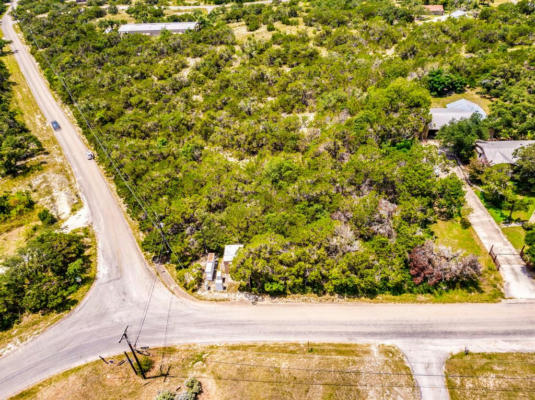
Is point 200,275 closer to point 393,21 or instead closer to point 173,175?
point 173,175

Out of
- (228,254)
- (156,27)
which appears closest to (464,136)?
(228,254)

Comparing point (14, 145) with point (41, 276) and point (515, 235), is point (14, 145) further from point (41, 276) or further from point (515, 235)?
point (515, 235)

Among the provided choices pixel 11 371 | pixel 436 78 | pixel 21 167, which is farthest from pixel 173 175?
pixel 436 78

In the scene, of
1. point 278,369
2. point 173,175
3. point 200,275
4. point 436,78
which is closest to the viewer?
point 278,369

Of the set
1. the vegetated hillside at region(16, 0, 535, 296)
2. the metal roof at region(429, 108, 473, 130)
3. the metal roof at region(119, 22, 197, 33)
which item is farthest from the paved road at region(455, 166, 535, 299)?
the metal roof at region(119, 22, 197, 33)

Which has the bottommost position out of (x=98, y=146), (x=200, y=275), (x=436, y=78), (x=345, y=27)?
(x=200, y=275)
